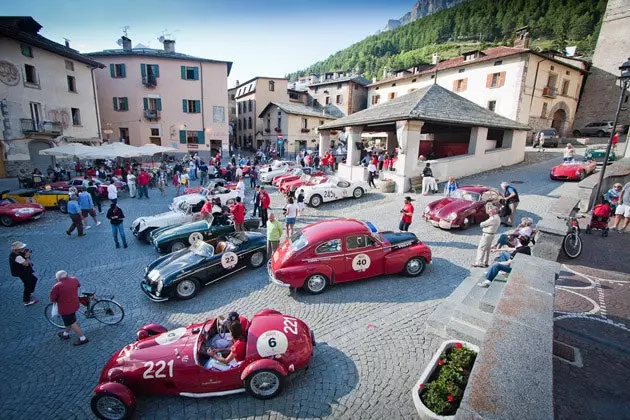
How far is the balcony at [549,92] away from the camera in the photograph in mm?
31183

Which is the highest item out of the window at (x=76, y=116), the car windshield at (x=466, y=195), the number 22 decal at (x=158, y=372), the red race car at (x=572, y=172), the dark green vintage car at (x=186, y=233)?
the window at (x=76, y=116)

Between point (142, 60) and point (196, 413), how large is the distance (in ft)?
123

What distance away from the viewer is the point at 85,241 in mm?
11477

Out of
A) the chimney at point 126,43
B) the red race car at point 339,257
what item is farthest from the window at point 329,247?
the chimney at point 126,43

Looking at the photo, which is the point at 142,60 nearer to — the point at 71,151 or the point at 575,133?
the point at 71,151

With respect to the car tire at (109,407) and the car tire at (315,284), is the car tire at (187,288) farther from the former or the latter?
the car tire at (109,407)

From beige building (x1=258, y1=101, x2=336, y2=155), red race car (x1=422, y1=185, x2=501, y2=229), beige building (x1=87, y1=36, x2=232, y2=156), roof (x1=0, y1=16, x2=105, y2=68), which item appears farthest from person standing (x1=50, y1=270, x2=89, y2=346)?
beige building (x1=258, y1=101, x2=336, y2=155)

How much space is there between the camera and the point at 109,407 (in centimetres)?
438

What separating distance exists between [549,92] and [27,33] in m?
45.8

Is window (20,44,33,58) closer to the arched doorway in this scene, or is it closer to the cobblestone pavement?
the arched doorway

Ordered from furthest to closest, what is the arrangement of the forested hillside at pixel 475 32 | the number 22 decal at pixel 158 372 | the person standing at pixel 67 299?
the forested hillside at pixel 475 32 → the person standing at pixel 67 299 → the number 22 decal at pixel 158 372

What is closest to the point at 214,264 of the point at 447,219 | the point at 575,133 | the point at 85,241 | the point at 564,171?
the point at 85,241

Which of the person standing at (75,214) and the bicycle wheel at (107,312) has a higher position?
the person standing at (75,214)

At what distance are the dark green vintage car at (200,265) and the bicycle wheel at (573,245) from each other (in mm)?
8343
